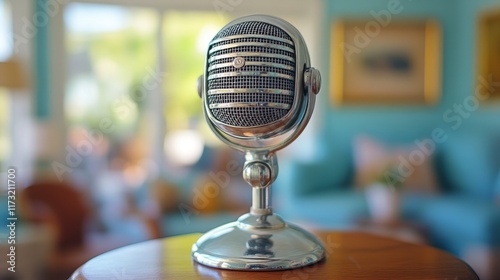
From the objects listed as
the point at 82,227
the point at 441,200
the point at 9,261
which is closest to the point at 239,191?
the point at 82,227

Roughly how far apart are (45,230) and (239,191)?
1361 mm

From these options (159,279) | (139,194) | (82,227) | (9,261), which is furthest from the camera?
(139,194)

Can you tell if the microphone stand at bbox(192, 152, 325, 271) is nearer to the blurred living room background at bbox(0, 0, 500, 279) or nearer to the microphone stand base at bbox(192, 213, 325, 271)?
the microphone stand base at bbox(192, 213, 325, 271)

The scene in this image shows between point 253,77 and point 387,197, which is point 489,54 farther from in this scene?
point 253,77

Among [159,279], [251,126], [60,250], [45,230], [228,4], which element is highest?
[228,4]

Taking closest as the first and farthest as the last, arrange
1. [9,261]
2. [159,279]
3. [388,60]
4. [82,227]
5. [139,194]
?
[159,279] < [9,261] < [82,227] < [139,194] < [388,60]

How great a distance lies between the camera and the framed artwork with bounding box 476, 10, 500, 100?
3.53 m

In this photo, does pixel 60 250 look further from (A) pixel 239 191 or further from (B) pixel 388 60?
(B) pixel 388 60

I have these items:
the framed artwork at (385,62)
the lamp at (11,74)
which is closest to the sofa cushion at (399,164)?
the framed artwork at (385,62)

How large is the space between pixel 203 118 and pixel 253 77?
2750 millimetres

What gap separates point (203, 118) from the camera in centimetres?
347

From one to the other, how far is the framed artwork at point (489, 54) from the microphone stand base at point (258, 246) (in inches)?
127

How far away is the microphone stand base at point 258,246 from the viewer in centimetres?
74

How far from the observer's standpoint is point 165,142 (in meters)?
4.26
